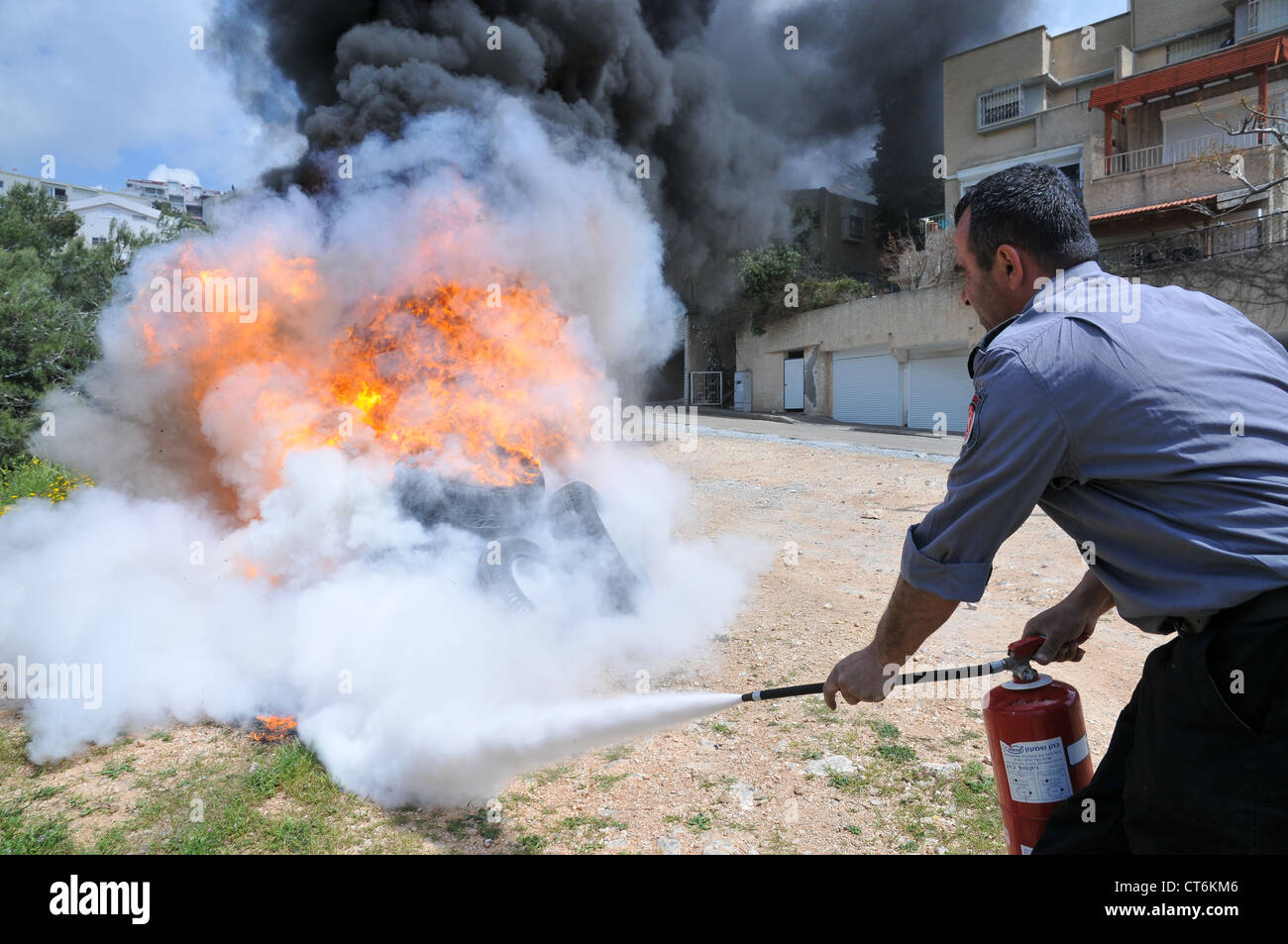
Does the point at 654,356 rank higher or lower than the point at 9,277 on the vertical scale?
lower

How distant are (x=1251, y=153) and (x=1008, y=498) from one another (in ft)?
72.3

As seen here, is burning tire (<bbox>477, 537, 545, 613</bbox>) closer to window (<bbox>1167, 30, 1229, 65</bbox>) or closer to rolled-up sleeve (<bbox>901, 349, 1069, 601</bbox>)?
rolled-up sleeve (<bbox>901, 349, 1069, 601</bbox>)

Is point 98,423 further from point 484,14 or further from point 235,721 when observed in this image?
point 484,14

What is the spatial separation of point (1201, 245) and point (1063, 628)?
19.4 meters

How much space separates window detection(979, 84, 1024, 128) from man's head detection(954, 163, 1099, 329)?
82.7 feet

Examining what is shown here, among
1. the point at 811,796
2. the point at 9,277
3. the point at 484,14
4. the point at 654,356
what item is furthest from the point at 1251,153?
the point at 9,277

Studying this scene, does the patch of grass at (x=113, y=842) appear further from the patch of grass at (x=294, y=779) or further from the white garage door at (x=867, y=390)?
the white garage door at (x=867, y=390)

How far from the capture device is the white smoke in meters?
3.92

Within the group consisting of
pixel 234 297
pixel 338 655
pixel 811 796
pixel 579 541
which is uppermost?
pixel 234 297

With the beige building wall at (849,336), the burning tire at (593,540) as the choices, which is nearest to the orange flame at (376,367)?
the burning tire at (593,540)

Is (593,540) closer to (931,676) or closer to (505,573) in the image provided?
(505,573)

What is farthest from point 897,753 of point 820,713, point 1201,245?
point 1201,245

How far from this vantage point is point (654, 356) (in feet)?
36.4

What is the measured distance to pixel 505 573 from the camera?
5297 mm
